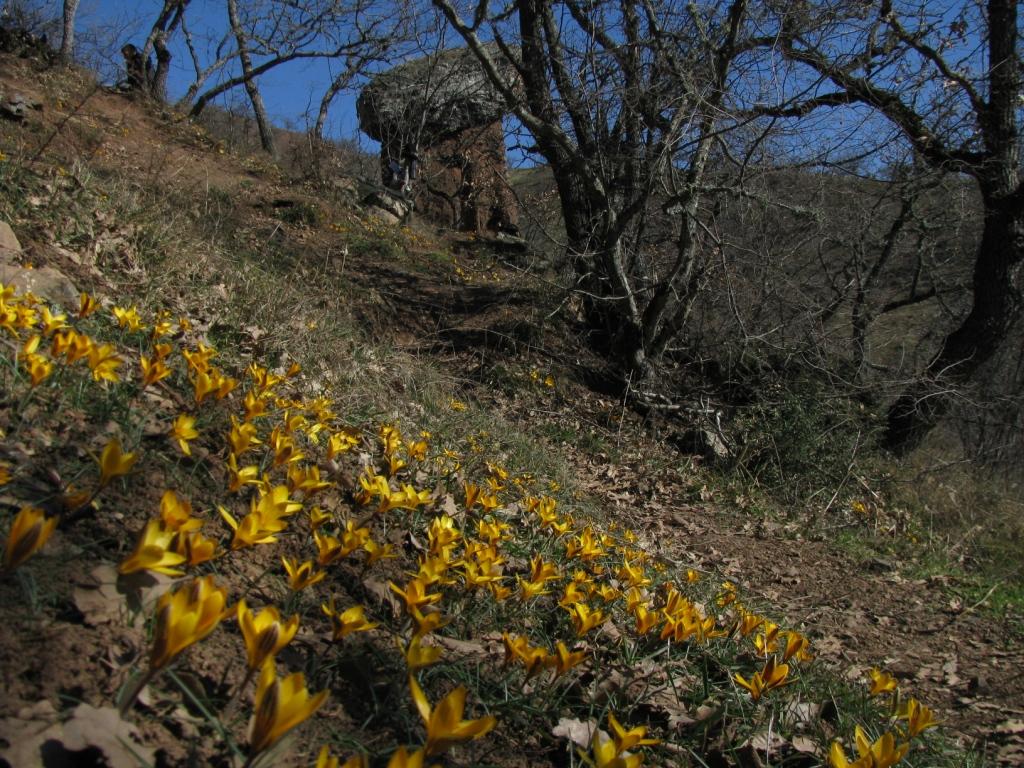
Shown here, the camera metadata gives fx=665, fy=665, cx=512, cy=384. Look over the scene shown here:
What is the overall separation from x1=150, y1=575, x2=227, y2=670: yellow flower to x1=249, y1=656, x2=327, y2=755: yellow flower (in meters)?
0.12

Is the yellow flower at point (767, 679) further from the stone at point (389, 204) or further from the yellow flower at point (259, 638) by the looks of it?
the stone at point (389, 204)

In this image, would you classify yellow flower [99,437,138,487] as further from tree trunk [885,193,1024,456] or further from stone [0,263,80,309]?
tree trunk [885,193,1024,456]

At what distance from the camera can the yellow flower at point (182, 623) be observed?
91cm

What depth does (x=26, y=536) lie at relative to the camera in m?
1.04

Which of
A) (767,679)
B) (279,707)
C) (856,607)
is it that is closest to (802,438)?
(856,607)

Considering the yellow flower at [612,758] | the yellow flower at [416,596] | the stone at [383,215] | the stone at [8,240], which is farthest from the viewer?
the stone at [383,215]

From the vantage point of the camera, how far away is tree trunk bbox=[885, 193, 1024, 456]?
311 inches

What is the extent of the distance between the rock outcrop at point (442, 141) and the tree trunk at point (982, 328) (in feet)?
27.8

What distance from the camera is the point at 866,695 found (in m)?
2.38

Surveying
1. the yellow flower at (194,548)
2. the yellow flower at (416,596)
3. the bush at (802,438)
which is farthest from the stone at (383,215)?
the yellow flower at (194,548)

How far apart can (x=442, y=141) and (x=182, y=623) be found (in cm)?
1613

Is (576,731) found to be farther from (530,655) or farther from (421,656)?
(421,656)

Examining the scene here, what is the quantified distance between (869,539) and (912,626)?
1866mm

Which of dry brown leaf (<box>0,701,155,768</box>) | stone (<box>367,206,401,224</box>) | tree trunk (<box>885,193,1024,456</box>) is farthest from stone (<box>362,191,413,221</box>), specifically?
dry brown leaf (<box>0,701,155,768</box>)
